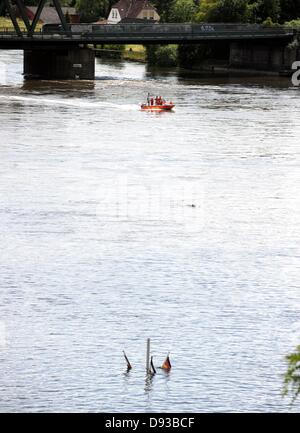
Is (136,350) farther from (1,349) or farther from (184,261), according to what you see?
(184,261)

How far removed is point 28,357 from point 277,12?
12276cm

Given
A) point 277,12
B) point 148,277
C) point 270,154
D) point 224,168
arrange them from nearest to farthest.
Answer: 1. point 148,277
2. point 224,168
3. point 270,154
4. point 277,12

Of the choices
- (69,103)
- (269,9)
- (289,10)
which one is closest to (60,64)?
(69,103)

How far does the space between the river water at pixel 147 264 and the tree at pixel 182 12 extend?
7962 cm

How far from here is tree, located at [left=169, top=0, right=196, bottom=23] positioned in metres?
166

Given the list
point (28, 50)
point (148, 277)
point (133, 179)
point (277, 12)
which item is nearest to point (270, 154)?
point (133, 179)

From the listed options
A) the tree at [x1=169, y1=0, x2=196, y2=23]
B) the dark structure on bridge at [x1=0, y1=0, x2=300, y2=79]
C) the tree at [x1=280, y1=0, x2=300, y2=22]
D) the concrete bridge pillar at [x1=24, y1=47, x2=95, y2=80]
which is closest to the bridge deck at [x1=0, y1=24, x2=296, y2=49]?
the dark structure on bridge at [x1=0, y1=0, x2=300, y2=79]

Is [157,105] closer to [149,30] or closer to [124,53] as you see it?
[149,30]

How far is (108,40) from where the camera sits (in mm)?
126688

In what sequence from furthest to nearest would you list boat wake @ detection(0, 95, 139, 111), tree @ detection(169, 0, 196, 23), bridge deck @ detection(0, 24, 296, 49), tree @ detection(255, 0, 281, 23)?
tree @ detection(169, 0, 196, 23) → tree @ detection(255, 0, 281, 23) → bridge deck @ detection(0, 24, 296, 49) → boat wake @ detection(0, 95, 139, 111)

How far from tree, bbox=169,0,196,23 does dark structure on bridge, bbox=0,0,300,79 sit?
21.5m

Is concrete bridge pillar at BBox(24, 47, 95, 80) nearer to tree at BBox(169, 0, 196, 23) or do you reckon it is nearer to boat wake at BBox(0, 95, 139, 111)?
boat wake at BBox(0, 95, 139, 111)

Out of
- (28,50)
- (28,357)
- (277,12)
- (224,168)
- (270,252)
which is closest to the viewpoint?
(28,357)

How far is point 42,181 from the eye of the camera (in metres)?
63.1
